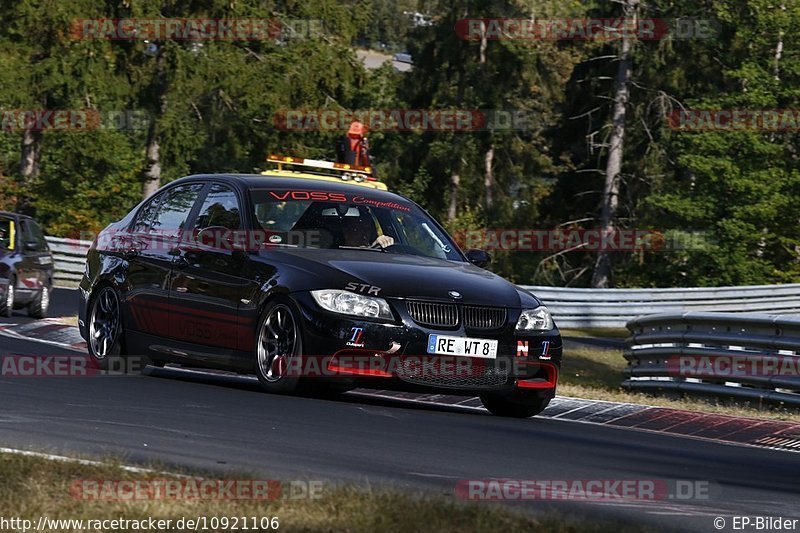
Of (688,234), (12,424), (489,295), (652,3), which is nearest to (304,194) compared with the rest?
(489,295)

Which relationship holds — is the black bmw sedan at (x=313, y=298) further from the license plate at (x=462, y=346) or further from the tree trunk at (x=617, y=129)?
the tree trunk at (x=617, y=129)

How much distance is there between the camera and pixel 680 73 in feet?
172

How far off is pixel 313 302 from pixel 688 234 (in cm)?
3687

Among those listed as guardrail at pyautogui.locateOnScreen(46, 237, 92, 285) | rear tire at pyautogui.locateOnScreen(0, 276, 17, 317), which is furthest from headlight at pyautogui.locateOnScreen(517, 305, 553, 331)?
guardrail at pyautogui.locateOnScreen(46, 237, 92, 285)

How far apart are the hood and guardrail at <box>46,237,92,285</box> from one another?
75.0 feet

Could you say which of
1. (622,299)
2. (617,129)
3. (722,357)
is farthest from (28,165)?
(722,357)

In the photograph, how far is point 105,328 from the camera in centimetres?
1238

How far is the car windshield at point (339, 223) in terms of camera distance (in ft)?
36.6

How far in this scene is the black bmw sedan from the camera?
10.1 metres

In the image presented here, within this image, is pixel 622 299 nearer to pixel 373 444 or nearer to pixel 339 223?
pixel 339 223

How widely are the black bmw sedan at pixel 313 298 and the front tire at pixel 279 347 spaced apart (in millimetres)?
11

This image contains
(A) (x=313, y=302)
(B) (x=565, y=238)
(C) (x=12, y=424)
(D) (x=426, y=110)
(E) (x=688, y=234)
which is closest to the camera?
(C) (x=12, y=424)

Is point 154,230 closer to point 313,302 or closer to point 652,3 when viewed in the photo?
point 313,302

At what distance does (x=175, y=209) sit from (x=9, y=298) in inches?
322
